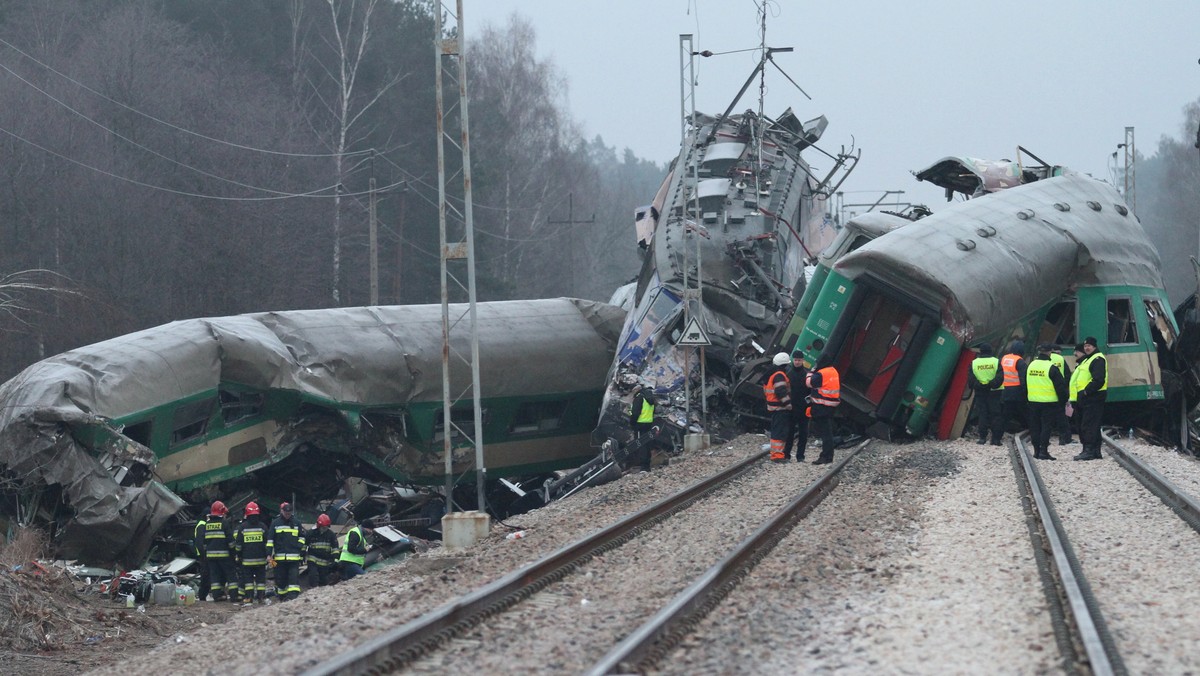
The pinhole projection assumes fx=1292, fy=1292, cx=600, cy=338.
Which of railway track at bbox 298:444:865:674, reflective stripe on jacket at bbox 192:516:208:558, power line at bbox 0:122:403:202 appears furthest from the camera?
power line at bbox 0:122:403:202

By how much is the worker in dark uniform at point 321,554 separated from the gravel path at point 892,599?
20.7 feet

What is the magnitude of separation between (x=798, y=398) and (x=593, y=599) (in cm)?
897

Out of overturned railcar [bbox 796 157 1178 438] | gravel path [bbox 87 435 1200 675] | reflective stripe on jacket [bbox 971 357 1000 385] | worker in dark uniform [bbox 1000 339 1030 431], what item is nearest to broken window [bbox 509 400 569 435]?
overturned railcar [bbox 796 157 1178 438]

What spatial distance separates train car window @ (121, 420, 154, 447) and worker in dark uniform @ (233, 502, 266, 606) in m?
2.25

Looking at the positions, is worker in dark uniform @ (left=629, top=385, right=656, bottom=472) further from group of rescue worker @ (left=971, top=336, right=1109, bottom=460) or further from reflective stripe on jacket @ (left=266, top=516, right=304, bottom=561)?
reflective stripe on jacket @ (left=266, top=516, right=304, bottom=561)

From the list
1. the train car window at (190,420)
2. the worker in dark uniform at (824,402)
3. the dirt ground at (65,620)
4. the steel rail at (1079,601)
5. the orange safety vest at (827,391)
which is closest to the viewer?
the steel rail at (1079,601)

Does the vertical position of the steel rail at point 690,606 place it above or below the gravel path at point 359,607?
above

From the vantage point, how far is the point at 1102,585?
816 centimetres

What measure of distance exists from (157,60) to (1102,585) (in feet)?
132

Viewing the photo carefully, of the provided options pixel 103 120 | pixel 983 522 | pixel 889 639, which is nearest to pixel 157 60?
pixel 103 120

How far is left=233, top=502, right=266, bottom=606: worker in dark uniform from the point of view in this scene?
50.3 ft

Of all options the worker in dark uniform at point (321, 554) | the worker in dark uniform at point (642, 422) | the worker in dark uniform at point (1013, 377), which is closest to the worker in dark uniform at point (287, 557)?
the worker in dark uniform at point (321, 554)

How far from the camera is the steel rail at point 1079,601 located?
5988 mm

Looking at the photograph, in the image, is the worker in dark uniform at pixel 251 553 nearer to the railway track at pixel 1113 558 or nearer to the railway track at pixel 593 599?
the railway track at pixel 593 599
